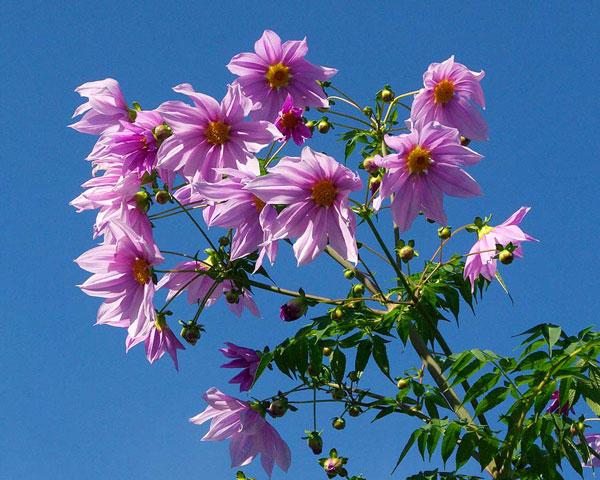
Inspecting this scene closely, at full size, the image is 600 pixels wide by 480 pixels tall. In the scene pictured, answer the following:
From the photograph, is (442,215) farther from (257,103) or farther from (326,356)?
(326,356)

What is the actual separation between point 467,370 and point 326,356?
48.7 inches

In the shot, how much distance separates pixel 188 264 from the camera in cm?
371

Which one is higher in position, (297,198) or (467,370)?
(297,198)

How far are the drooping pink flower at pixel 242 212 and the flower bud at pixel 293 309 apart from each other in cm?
40

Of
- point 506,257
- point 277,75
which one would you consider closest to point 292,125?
point 277,75

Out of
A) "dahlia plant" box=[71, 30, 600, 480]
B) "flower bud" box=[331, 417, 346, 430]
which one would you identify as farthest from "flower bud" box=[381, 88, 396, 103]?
"flower bud" box=[331, 417, 346, 430]

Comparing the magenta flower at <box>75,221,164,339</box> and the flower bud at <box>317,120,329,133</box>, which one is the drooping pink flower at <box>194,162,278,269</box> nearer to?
the magenta flower at <box>75,221,164,339</box>

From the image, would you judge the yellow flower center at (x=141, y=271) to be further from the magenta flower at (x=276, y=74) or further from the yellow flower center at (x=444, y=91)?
the yellow flower center at (x=444, y=91)

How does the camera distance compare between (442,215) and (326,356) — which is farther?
(326,356)

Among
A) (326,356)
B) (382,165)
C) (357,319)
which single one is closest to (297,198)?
(382,165)

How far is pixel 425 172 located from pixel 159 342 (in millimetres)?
1616

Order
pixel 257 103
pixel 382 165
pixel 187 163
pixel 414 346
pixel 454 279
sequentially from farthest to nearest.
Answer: pixel 454 279 < pixel 414 346 < pixel 257 103 < pixel 187 163 < pixel 382 165

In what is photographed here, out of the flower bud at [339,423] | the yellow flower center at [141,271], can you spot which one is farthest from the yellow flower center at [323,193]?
the flower bud at [339,423]

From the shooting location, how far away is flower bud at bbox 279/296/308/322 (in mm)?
3545
